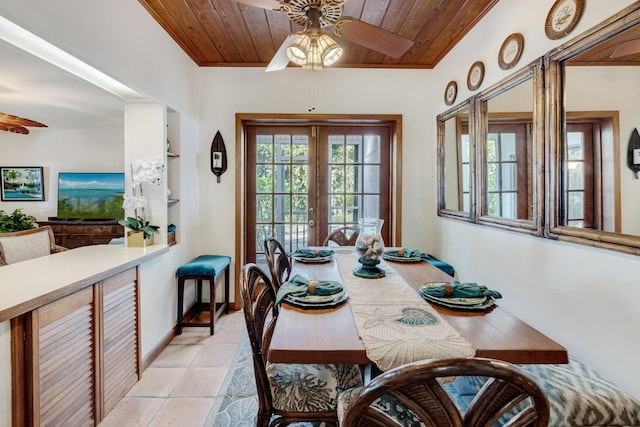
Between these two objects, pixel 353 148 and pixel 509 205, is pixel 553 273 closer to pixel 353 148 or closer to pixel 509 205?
pixel 509 205

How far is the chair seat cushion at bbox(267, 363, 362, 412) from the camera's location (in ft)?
4.32

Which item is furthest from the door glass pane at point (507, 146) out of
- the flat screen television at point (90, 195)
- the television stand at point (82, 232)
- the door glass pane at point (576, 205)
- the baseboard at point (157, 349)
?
the flat screen television at point (90, 195)

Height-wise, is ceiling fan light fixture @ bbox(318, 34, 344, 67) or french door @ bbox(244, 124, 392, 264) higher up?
ceiling fan light fixture @ bbox(318, 34, 344, 67)

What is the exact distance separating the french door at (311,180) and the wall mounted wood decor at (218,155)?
11.8 inches

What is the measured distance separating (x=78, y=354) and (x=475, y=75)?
3.34 meters

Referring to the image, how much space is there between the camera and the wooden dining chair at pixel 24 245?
8.46 feet

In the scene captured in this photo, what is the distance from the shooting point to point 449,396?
706 mm

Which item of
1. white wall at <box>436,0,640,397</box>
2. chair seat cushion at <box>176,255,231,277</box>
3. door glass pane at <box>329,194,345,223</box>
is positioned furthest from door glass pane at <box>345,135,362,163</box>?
chair seat cushion at <box>176,255,231,277</box>

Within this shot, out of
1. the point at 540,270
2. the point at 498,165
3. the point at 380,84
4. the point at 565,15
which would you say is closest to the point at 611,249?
the point at 540,270

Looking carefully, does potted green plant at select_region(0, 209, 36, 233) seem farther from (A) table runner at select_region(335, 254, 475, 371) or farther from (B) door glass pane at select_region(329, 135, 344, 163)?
(A) table runner at select_region(335, 254, 475, 371)

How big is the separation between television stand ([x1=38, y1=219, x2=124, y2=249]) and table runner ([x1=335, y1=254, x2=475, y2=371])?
4951 millimetres

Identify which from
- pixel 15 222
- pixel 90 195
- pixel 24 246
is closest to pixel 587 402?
pixel 24 246

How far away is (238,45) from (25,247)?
2623 millimetres

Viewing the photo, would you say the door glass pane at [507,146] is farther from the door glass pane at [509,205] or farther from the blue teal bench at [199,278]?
the blue teal bench at [199,278]
